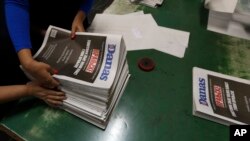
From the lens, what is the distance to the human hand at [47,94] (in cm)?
67

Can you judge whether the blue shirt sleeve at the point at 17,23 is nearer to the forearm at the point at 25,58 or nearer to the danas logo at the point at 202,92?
the forearm at the point at 25,58

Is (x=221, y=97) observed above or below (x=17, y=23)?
below

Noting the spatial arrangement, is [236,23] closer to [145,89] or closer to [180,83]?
[180,83]

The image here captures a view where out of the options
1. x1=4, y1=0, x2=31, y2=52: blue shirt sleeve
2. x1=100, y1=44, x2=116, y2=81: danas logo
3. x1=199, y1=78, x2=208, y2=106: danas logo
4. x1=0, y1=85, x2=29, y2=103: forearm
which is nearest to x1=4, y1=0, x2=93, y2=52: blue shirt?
x1=4, y1=0, x2=31, y2=52: blue shirt sleeve

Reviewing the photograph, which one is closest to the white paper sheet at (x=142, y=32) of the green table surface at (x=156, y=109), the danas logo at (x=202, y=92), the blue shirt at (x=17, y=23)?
the green table surface at (x=156, y=109)

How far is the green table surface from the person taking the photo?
66 cm

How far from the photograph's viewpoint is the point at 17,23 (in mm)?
674

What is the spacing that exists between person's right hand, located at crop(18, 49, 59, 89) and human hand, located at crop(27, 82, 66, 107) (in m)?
0.03

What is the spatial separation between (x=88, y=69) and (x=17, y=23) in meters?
0.25

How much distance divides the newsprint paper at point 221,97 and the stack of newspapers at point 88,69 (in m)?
0.25

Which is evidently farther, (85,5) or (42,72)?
(85,5)

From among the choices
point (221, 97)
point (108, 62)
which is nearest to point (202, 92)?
point (221, 97)

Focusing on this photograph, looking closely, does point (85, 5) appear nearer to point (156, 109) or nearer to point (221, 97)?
point (156, 109)

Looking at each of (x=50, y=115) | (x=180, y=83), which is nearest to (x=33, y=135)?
(x=50, y=115)
